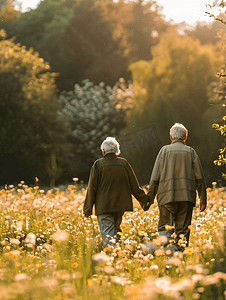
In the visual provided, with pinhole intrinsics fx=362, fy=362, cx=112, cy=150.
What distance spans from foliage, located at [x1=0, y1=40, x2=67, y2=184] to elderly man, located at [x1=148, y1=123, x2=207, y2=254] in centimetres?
984

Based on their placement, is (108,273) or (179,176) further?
(179,176)

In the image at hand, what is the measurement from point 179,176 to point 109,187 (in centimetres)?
102

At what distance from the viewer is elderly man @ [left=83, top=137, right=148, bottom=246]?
5.20 metres

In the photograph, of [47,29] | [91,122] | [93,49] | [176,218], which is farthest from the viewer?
[47,29]

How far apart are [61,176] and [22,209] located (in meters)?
9.35

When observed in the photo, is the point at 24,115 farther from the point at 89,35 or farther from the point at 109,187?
the point at 109,187

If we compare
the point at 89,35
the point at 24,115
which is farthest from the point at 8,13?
the point at 24,115

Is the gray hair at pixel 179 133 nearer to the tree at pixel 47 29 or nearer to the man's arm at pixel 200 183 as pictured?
the man's arm at pixel 200 183

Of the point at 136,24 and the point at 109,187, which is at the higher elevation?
the point at 136,24

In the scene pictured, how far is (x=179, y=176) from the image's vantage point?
4.93 metres

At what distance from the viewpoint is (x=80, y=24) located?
2159 centimetres

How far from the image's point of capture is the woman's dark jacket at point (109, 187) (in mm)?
5203

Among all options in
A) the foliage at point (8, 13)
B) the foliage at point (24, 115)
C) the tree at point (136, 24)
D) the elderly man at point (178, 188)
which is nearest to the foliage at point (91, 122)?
the foliage at point (24, 115)

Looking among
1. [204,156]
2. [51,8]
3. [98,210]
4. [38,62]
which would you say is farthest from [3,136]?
[51,8]
